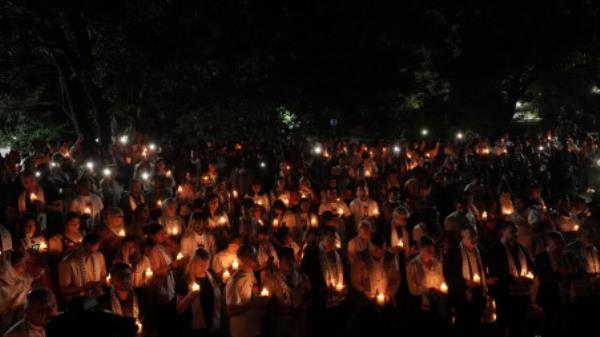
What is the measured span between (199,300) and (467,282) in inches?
119

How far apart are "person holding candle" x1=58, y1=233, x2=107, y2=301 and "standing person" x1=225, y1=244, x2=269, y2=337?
138 cm

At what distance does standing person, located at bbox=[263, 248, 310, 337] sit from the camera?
5605mm

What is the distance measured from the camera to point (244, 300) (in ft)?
18.0

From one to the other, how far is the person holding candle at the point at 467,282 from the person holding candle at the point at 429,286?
0.11 meters

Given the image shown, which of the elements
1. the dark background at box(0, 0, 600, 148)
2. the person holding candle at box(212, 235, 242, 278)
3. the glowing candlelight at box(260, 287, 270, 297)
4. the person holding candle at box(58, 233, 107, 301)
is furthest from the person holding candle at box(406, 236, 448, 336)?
the dark background at box(0, 0, 600, 148)

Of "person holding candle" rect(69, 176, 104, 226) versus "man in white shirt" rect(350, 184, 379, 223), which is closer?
"person holding candle" rect(69, 176, 104, 226)

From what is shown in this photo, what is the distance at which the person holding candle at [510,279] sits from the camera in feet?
19.7

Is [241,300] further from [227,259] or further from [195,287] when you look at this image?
[227,259]

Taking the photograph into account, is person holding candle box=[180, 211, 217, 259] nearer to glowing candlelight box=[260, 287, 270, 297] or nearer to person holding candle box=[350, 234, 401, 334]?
glowing candlelight box=[260, 287, 270, 297]

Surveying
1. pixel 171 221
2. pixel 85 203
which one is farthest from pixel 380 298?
pixel 85 203

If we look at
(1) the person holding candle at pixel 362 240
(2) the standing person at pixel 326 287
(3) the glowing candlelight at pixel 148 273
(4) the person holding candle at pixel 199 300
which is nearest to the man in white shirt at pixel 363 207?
(1) the person holding candle at pixel 362 240

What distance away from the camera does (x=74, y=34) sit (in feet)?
53.6

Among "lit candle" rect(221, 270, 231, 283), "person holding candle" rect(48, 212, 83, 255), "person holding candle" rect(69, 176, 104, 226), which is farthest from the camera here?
"person holding candle" rect(69, 176, 104, 226)

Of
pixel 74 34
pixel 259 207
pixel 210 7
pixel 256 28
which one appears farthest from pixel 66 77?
pixel 259 207
